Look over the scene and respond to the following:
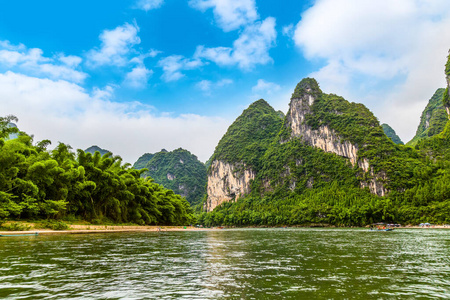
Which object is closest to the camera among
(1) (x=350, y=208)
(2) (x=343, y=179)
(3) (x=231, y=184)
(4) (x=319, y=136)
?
(1) (x=350, y=208)

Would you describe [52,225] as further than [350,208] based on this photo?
No

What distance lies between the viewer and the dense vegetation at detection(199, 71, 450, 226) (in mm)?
84875

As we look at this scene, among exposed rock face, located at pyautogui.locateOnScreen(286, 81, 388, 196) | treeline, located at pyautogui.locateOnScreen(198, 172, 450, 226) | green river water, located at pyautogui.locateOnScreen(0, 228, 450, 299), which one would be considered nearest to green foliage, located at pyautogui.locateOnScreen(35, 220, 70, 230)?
green river water, located at pyautogui.locateOnScreen(0, 228, 450, 299)

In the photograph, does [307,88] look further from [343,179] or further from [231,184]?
[231,184]

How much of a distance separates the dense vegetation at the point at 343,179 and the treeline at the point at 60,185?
70871 mm

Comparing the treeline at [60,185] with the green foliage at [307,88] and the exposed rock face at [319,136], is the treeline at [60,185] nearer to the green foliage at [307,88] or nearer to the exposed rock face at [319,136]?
the exposed rock face at [319,136]

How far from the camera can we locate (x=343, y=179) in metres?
129

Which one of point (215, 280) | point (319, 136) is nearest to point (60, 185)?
point (215, 280)

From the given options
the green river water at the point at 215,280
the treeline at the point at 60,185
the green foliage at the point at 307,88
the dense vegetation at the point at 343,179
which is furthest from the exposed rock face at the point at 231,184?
the green river water at the point at 215,280

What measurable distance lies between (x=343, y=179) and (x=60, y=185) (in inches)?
4811

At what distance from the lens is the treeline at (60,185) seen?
2683 centimetres

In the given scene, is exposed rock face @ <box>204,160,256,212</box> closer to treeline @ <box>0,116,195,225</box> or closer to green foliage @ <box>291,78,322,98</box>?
green foliage @ <box>291,78,322,98</box>

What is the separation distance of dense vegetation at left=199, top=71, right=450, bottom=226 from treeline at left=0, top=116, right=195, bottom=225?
70871 millimetres

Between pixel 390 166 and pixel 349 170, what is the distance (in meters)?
21.7
